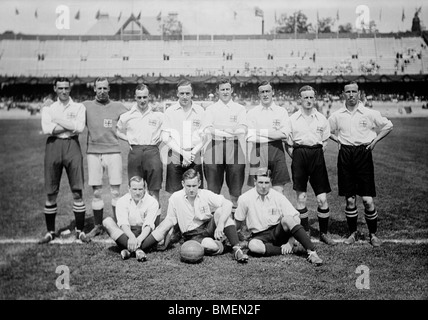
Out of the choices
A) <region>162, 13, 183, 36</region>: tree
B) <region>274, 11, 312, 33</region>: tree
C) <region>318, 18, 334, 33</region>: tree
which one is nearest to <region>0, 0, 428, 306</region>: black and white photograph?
<region>162, 13, 183, 36</region>: tree

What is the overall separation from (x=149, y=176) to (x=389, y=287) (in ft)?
9.68

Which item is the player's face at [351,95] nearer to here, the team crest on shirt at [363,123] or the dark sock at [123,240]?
the team crest on shirt at [363,123]

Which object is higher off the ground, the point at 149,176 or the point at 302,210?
the point at 149,176

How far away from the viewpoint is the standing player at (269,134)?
4949mm

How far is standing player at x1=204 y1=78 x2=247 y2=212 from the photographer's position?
16.6 feet

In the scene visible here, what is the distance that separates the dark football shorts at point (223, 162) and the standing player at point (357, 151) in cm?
128

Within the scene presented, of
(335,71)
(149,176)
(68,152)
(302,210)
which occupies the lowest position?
(302,210)

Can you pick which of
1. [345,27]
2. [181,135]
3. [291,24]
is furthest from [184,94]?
[345,27]

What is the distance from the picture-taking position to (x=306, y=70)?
29344 millimetres

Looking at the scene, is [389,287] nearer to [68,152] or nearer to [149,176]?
[149,176]

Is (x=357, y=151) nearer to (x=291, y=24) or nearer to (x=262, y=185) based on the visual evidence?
(x=262, y=185)

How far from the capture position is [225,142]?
513 cm

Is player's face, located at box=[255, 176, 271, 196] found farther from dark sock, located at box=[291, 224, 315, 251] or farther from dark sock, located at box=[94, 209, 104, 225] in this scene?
dark sock, located at box=[94, 209, 104, 225]
